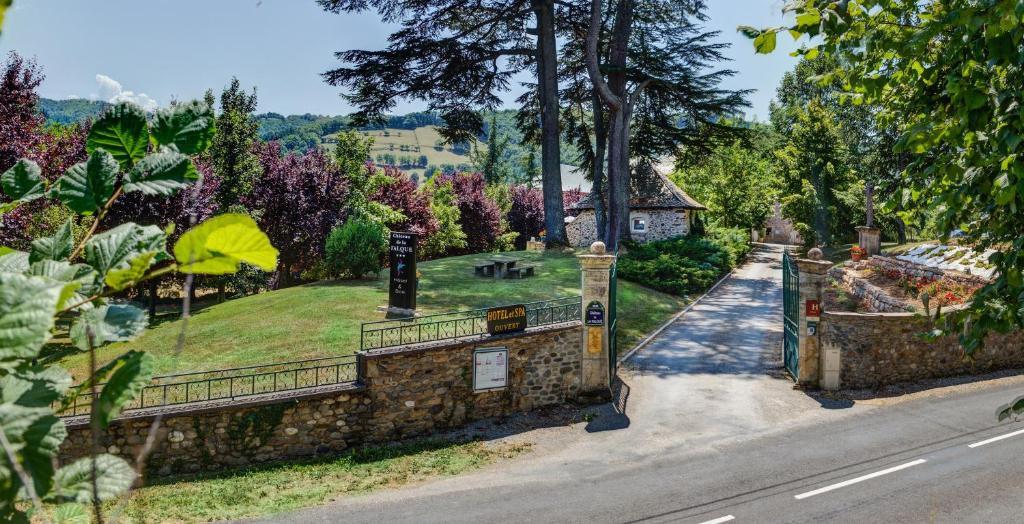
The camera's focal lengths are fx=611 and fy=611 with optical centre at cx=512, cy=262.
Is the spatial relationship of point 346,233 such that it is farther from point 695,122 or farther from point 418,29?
point 695,122

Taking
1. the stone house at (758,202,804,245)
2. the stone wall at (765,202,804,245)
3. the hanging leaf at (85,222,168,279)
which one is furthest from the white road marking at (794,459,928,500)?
the stone wall at (765,202,804,245)

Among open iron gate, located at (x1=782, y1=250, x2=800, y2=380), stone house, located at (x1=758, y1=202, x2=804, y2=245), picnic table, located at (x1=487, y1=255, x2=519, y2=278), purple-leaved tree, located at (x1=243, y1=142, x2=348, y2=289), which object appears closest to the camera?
open iron gate, located at (x1=782, y1=250, x2=800, y2=380)

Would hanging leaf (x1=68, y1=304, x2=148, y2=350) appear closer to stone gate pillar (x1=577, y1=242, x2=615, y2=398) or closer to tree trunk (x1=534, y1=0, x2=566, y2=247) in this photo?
stone gate pillar (x1=577, y1=242, x2=615, y2=398)

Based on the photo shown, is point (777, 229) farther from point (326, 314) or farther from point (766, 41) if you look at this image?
point (766, 41)

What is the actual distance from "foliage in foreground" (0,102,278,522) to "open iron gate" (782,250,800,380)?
599 inches

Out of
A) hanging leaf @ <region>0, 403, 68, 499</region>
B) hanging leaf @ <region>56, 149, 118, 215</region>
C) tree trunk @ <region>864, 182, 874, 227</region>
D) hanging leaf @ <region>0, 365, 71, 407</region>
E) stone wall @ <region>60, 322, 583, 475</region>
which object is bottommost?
stone wall @ <region>60, 322, 583, 475</region>

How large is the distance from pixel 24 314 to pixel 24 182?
58 cm

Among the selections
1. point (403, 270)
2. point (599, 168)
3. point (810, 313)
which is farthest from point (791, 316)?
point (599, 168)

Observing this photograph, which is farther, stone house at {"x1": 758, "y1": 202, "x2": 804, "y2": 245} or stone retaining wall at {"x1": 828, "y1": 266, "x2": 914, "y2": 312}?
stone house at {"x1": 758, "y1": 202, "x2": 804, "y2": 245}

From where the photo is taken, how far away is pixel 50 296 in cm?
81

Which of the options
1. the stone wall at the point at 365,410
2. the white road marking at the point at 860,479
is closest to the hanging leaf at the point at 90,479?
the stone wall at the point at 365,410

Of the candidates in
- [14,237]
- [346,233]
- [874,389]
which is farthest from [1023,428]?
[14,237]

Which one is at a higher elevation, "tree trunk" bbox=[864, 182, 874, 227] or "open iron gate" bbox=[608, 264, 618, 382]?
"tree trunk" bbox=[864, 182, 874, 227]

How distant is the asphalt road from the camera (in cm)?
884
